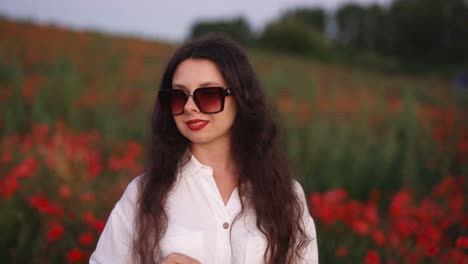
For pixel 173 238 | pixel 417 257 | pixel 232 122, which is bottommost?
pixel 417 257

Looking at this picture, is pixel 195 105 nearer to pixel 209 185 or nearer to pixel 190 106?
pixel 190 106

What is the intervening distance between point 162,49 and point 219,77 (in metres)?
12.6

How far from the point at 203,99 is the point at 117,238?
53 centimetres

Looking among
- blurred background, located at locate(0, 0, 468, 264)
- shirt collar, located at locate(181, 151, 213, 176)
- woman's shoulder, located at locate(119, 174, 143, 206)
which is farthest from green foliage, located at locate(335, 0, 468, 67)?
woman's shoulder, located at locate(119, 174, 143, 206)

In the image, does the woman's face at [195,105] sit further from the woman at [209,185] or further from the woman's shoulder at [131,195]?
the woman's shoulder at [131,195]

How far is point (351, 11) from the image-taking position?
48188 millimetres

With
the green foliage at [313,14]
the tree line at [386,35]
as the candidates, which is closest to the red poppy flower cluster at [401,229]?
the tree line at [386,35]

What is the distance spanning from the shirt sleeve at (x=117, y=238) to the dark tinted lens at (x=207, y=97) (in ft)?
1.35

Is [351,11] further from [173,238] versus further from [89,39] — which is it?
[173,238]

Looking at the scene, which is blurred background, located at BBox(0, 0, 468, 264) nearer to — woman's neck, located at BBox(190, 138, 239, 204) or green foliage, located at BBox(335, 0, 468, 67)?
A: woman's neck, located at BBox(190, 138, 239, 204)

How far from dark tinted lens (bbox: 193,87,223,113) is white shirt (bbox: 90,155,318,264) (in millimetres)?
208

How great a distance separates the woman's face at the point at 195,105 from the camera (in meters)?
1.63

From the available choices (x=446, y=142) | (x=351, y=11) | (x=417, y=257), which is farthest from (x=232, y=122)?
(x=351, y=11)

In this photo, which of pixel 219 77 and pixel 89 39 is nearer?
pixel 219 77
